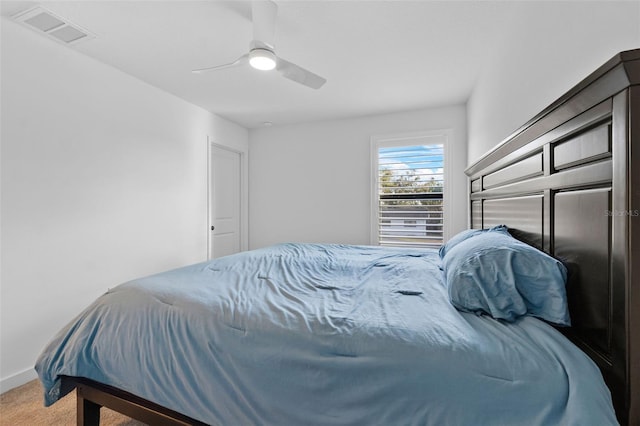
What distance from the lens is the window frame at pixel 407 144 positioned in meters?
3.70

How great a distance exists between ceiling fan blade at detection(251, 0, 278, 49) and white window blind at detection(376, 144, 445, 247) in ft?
7.80

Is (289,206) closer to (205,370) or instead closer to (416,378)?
(205,370)

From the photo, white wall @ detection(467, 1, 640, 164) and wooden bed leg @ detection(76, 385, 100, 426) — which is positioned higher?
white wall @ detection(467, 1, 640, 164)

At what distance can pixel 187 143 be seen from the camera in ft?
11.6

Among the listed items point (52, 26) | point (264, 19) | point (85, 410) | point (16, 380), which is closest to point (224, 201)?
point (52, 26)

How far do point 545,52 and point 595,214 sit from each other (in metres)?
1.11

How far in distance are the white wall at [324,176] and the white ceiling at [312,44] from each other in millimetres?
476

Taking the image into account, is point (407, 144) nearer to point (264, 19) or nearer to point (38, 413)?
point (264, 19)

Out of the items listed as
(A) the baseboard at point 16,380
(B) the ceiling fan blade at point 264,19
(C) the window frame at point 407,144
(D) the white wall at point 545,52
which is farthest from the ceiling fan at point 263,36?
(A) the baseboard at point 16,380

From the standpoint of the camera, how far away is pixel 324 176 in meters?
4.25

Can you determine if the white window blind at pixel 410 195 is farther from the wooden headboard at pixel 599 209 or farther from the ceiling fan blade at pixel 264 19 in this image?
the wooden headboard at pixel 599 209

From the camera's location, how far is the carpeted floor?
167 centimetres

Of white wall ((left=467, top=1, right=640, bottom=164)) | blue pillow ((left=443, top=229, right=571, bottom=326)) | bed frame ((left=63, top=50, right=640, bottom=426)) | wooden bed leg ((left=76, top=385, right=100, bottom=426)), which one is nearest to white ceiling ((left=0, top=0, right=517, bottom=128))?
white wall ((left=467, top=1, right=640, bottom=164))

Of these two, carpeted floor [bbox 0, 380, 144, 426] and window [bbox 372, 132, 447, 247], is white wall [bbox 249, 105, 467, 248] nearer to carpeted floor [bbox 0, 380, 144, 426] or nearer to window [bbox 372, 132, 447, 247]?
window [bbox 372, 132, 447, 247]
